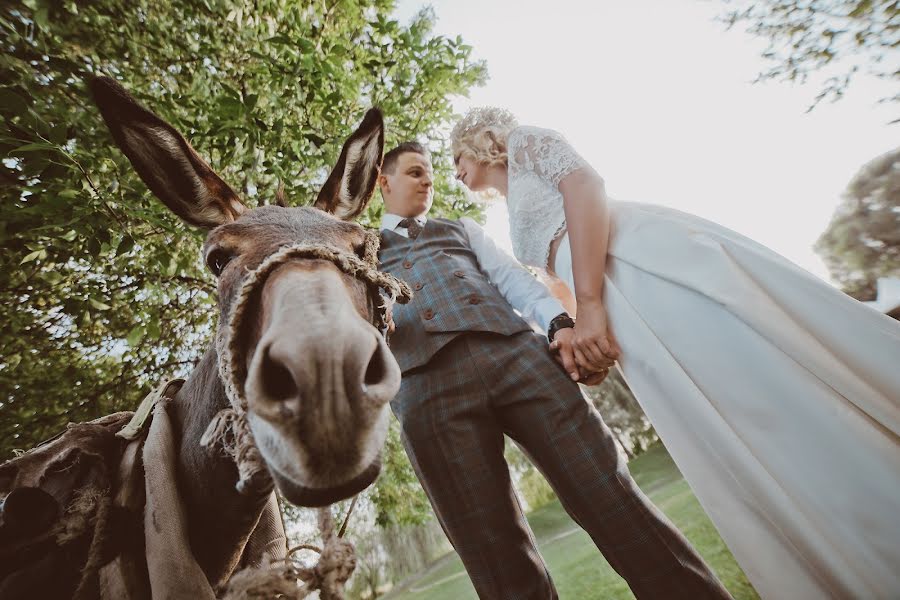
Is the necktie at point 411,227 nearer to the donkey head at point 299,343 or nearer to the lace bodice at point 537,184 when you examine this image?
the lace bodice at point 537,184

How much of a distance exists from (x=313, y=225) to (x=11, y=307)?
210 inches

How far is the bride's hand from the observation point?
5.82 feet

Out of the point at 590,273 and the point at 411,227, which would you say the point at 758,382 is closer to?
the point at 590,273

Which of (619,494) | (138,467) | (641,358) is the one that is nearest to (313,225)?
(138,467)

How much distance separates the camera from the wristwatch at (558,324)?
2.05 metres

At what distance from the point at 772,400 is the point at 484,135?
206cm

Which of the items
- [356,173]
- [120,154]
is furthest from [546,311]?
[120,154]

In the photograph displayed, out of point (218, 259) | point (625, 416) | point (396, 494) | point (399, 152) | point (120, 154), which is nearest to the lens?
point (218, 259)

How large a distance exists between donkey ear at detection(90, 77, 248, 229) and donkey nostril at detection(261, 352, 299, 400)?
1.20 m

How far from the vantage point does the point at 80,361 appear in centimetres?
536

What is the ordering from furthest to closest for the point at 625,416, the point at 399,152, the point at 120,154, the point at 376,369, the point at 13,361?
1. the point at 625,416
2. the point at 13,361
3. the point at 120,154
4. the point at 399,152
5. the point at 376,369

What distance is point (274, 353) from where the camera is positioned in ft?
2.69

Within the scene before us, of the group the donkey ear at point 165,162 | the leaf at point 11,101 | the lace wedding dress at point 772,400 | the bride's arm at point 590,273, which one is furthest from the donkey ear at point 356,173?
the leaf at point 11,101

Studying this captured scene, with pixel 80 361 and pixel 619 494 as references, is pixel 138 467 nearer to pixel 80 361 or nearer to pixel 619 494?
pixel 619 494
